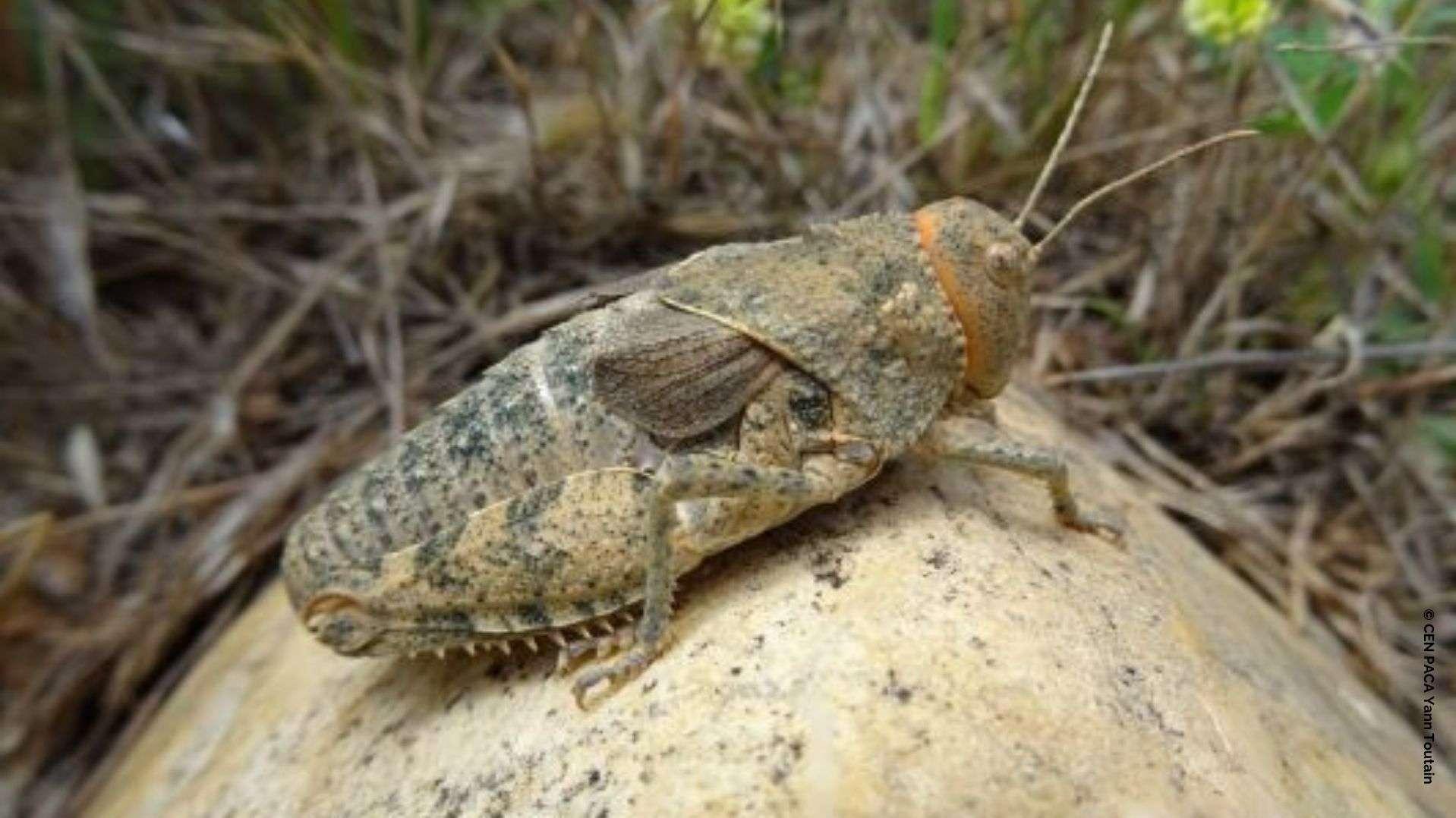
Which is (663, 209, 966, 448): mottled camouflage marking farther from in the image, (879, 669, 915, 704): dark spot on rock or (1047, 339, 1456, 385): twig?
(1047, 339, 1456, 385): twig

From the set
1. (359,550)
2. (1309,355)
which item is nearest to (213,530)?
(359,550)

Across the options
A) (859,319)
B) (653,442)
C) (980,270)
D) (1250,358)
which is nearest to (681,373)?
(653,442)

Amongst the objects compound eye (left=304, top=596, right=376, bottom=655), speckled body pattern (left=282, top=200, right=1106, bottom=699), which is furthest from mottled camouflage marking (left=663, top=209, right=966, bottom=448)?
compound eye (left=304, top=596, right=376, bottom=655)

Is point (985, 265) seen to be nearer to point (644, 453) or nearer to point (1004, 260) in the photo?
point (1004, 260)

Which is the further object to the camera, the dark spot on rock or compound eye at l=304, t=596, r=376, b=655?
compound eye at l=304, t=596, r=376, b=655

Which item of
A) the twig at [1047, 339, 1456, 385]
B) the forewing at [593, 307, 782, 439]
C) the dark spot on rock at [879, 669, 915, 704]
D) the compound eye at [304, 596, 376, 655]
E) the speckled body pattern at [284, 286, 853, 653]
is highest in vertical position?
the forewing at [593, 307, 782, 439]

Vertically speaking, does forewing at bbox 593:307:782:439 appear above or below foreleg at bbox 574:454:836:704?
above

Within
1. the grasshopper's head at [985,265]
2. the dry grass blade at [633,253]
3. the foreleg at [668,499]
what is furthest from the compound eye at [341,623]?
the dry grass blade at [633,253]

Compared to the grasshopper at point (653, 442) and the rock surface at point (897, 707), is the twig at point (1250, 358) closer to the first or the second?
the rock surface at point (897, 707)
